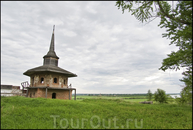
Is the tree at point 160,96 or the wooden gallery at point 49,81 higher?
the wooden gallery at point 49,81

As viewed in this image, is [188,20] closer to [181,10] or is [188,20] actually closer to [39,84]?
[181,10]

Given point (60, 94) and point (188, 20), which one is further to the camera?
point (60, 94)

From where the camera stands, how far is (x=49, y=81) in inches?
805

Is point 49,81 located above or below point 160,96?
above

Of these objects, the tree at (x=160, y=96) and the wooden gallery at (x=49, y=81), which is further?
the tree at (x=160, y=96)

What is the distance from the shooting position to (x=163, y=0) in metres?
7.78

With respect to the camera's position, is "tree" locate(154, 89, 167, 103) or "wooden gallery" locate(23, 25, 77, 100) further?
"tree" locate(154, 89, 167, 103)

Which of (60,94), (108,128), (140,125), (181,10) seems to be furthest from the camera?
(60,94)

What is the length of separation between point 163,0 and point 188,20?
234 centimetres

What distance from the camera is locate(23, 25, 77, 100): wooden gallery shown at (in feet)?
66.5

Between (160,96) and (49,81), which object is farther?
(160,96)

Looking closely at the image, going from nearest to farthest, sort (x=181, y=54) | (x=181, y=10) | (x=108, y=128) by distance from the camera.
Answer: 1. (x=108, y=128)
2. (x=181, y=54)
3. (x=181, y=10)

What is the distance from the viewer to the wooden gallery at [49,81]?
798 inches

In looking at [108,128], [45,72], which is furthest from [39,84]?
[108,128]
